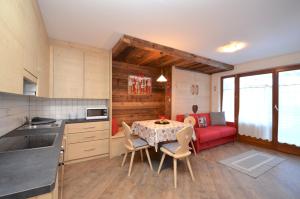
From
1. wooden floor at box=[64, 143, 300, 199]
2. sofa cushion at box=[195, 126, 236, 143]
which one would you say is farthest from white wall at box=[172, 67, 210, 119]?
wooden floor at box=[64, 143, 300, 199]

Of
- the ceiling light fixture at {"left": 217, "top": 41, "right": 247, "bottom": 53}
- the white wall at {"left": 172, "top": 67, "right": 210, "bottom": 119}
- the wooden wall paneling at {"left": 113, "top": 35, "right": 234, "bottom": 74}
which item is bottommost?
the white wall at {"left": 172, "top": 67, "right": 210, "bottom": 119}

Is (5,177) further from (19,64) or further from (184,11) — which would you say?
(184,11)

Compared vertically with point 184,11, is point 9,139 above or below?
below

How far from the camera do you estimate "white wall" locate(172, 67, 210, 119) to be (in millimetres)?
4266

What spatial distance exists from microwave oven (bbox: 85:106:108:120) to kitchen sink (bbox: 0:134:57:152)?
138 centimetres

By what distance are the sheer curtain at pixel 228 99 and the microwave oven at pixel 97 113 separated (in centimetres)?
A: 385

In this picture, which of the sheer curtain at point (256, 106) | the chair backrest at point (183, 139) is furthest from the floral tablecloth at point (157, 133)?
the sheer curtain at point (256, 106)

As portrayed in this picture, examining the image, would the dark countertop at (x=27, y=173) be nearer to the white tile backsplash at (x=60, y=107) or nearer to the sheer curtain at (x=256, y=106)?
the white tile backsplash at (x=60, y=107)

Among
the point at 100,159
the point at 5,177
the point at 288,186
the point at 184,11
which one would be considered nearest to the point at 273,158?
the point at 288,186

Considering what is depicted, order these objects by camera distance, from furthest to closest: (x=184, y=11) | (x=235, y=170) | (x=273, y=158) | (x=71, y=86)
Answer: (x=273, y=158)
(x=71, y=86)
(x=235, y=170)
(x=184, y=11)

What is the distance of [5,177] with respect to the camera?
70 centimetres

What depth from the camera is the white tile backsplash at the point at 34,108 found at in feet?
5.20

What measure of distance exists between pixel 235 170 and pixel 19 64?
130 inches

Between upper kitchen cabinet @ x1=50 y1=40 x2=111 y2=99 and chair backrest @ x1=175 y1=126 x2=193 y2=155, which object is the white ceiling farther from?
chair backrest @ x1=175 y1=126 x2=193 y2=155
